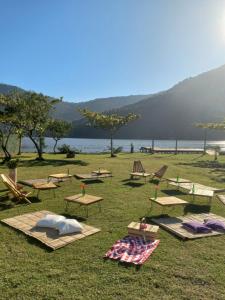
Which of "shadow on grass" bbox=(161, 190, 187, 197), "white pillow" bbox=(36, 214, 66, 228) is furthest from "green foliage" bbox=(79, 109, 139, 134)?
"white pillow" bbox=(36, 214, 66, 228)

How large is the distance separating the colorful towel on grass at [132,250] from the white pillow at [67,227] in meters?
1.20

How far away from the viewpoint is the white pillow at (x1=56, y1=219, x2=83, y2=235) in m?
8.00

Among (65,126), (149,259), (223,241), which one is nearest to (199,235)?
(223,241)

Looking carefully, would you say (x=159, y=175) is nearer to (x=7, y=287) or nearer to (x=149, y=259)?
(x=149, y=259)

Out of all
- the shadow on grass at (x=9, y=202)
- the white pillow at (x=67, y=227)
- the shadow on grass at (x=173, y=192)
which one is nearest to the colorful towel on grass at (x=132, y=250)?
the white pillow at (x=67, y=227)

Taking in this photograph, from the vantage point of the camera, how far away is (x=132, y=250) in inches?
280

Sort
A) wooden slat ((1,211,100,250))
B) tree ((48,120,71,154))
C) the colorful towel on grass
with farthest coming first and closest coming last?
tree ((48,120,71,154)) → wooden slat ((1,211,100,250)) → the colorful towel on grass

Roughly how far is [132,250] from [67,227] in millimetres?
1890

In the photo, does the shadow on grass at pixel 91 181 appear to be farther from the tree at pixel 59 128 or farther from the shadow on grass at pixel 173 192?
the tree at pixel 59 128

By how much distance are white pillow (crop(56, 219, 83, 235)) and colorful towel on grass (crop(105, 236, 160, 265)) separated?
120cm

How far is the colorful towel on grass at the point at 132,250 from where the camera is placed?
→ 6.66 m


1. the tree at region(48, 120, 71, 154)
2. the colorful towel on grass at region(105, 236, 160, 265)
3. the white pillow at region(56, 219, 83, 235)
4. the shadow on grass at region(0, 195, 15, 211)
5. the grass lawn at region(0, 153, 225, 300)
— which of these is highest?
the tree at region(48, 120, 71, 154)

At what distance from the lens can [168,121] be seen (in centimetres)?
13938

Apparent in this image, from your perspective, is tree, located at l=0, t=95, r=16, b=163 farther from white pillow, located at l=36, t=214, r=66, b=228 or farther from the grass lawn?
white pillow, located at l=36, t=214, r=66, b=228
